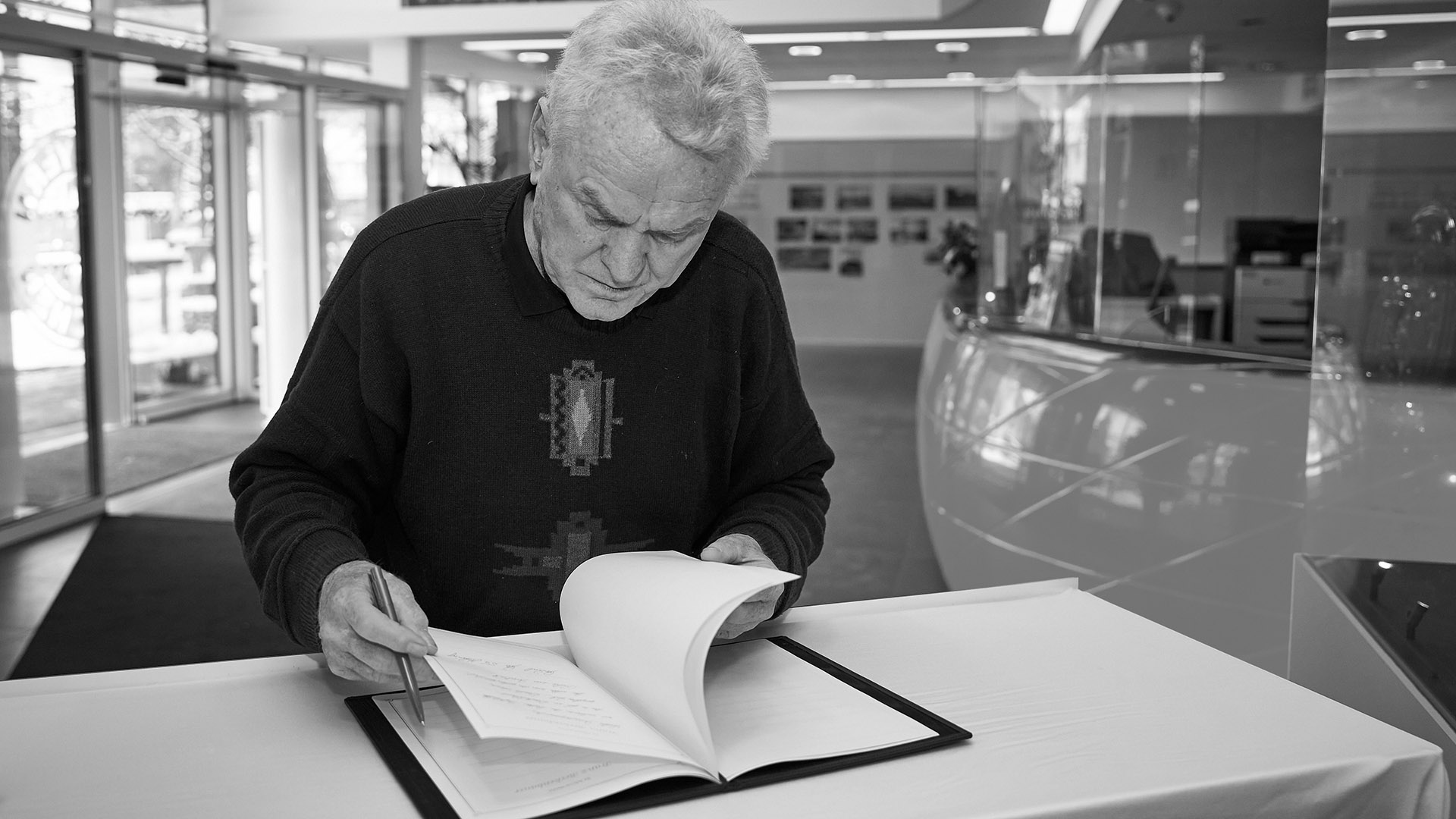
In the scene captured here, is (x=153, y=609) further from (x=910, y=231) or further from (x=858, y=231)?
(x=910, y=231)

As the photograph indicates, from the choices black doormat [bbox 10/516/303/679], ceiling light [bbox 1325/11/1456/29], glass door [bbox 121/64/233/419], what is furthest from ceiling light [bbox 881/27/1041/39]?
ceiling light [bbox 1325/11/1456/29]

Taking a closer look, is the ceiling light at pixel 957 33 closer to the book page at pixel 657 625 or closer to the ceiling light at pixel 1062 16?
the ceiling light at pixel 1062 16

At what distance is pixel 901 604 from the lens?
146 centimetres

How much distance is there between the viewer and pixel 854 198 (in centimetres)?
1441

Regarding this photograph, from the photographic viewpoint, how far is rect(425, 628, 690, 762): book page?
886mm

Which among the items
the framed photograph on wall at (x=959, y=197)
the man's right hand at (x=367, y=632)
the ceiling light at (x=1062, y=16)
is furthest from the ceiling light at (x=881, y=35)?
the man's right hand at (x=367, y=632)

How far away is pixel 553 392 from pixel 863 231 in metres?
13.5

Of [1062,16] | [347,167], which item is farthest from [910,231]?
[347,167]

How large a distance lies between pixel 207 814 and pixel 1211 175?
8.18 metres

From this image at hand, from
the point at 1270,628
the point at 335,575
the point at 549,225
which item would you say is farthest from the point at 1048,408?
the point at 335,575

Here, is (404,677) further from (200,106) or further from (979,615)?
(200,106)

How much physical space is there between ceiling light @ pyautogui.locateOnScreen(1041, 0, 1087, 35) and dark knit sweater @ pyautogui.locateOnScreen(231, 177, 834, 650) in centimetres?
832

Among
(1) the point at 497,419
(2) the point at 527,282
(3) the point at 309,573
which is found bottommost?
(3) the point at 309,573

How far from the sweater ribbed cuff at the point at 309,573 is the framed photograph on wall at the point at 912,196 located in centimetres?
1358
